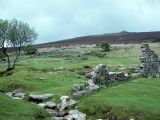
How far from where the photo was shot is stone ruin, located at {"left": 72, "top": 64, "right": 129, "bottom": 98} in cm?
4325

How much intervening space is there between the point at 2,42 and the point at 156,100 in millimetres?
55371

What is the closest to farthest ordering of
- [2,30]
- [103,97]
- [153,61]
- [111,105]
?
1. [111,105]
2. [103,97]
3. [153,61]
4. [2,30]

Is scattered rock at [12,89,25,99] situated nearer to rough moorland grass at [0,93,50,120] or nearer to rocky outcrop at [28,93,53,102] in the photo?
rocky outcrop at [28,93,53,102]

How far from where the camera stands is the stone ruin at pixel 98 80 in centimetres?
4325

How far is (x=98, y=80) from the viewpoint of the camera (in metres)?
47.5

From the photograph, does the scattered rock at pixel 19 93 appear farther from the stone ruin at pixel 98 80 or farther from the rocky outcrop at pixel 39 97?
the stone ruin at pixel 98 80

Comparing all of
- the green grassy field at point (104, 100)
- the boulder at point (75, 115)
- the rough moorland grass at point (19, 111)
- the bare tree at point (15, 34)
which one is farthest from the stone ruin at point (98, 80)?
the bare tree at point (15, 34)

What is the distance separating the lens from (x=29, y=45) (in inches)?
3718

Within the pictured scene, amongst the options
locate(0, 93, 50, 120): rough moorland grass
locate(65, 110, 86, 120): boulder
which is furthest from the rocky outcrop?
locate(65, 110, 86, 120): boulder

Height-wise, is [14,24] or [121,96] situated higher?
→ [14,24]

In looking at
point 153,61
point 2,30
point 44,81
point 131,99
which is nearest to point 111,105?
point 131,99

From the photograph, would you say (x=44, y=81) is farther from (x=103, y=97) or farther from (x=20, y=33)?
(x=20, y=33)

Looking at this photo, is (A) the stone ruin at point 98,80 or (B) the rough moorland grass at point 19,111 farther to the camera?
(A) the stone ruin at point 98,80

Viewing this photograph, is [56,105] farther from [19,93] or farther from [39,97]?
[19,93]
